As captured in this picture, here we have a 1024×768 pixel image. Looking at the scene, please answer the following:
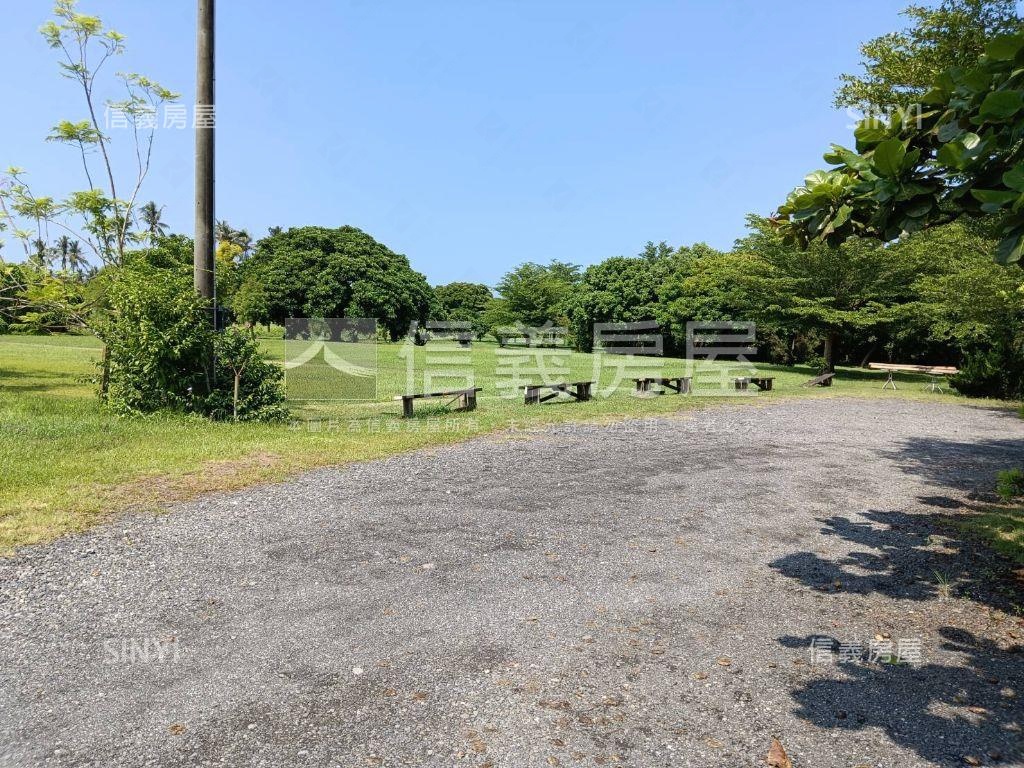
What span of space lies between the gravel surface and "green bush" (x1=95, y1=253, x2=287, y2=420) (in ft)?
14.0

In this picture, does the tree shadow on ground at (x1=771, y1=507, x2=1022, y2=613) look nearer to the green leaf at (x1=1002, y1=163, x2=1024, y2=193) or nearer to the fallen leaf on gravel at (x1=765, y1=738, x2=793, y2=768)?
the fallen leaf on gravel at (x1=765, y1=738, x2=793, y2=768)

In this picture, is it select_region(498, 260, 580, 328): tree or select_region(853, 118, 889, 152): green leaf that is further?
select_region(498, 260, 580, 328): tree

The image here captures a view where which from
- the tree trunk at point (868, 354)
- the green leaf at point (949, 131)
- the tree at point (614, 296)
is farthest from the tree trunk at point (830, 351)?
the green leaf at point (949, 131)

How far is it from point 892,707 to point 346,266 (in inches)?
1810

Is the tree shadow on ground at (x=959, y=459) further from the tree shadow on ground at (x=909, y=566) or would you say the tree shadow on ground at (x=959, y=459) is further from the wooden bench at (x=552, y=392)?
the wooden bench at (x=552, y=392)

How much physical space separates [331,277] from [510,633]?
4428cm

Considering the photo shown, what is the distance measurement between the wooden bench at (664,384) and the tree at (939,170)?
45.6ft

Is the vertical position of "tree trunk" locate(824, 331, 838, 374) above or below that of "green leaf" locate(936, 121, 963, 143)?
below

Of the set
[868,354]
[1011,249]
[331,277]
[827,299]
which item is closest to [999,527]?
[1011,249]

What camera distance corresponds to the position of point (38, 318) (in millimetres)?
12086

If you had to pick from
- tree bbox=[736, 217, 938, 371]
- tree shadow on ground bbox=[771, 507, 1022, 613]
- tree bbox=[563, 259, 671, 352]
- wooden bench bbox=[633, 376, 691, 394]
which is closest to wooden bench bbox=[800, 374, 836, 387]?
tree bbox=[736, 217, 938, 371]

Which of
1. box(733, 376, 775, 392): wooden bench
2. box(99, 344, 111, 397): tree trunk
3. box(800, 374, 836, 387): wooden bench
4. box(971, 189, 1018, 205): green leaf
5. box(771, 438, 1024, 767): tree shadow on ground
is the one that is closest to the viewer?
box(971, 189, 1018, 205): green leaf

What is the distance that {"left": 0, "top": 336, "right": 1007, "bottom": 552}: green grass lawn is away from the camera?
229 inches

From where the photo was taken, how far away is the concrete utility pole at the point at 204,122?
32.8 ft
